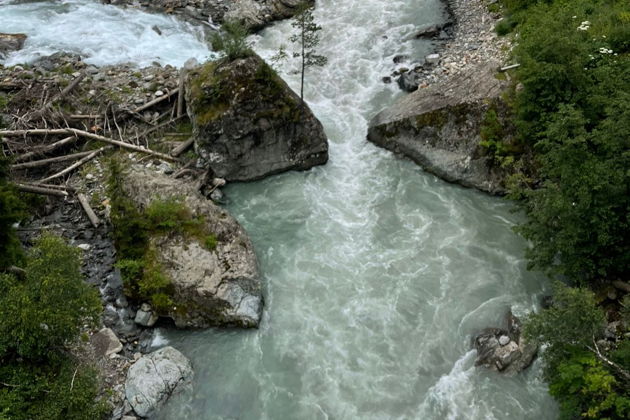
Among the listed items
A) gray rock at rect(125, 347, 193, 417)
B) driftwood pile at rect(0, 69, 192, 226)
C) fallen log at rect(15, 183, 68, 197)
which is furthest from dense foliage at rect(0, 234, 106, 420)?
fallen log at rect(15, 183, 68, 197)

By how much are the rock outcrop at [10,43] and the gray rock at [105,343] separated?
52.7 ft

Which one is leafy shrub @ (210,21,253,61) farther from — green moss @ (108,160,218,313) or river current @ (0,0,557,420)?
green moss @ (108,160,218,313)

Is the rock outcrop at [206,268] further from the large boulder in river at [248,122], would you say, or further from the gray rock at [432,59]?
the gray rock at [432,59]

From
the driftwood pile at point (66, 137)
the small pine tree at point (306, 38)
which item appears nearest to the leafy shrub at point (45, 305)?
the driftwood pile at point (66, 137)

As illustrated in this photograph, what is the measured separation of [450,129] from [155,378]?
12.0 metres

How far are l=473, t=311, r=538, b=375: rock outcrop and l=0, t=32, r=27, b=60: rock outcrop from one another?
74.6ft

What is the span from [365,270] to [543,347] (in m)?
4.94

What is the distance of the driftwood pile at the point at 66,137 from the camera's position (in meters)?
16.6

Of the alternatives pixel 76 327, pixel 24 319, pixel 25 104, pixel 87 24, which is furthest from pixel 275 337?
pixel 87 24

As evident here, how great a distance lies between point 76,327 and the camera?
11.0m

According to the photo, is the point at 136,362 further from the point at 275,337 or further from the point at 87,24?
the point at 87,24

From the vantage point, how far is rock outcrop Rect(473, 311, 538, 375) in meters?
12.0

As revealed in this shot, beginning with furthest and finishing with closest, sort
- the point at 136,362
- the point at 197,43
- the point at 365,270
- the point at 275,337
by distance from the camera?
the point at 197,43, the point at 365,270, the point at 275,337, the point at 136,362

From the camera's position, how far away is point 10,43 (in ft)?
76.4
